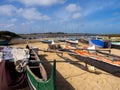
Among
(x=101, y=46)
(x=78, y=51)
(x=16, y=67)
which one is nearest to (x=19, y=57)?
(x=16, y=67)

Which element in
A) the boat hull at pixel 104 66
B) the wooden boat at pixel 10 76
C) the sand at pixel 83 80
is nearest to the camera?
the wooden boat at pixel 10 76

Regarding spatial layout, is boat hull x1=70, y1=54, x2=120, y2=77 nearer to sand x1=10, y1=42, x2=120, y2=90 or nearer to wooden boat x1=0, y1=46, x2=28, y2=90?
sand x1=10, y1=42, x2=120, y2=90

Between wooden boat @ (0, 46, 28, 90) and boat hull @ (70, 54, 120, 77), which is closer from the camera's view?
wooden boat @ (0, 46, 28, 90)

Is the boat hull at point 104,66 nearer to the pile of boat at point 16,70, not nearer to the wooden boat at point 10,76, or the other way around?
the pile of boat at point 16,70

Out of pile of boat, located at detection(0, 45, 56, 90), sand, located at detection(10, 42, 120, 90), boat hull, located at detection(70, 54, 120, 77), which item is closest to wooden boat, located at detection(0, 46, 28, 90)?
pile of boat, located at detection(0, 45, 56, 90)

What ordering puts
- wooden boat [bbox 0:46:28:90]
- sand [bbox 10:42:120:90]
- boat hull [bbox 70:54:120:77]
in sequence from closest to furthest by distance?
1. wooden boat [bbox 0:46:28:90]
2. sand [bbox 10:42:120:90]
3. boat hull [bbox 70:54:120:77]

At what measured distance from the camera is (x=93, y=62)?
9953mm

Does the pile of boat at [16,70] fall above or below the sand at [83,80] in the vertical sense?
above

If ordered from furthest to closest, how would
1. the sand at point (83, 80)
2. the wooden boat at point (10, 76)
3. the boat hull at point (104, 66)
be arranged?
the boat hull at point (104, 66)
the sand at point (83, 80)
the wooden boat at point (10, 76)

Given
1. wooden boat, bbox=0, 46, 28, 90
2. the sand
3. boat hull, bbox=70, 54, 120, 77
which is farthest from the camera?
boat hull, bbox=70, 54, 120, 77

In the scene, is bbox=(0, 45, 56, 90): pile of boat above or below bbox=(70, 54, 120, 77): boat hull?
above

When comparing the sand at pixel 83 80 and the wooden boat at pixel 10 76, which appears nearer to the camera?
the wooden boat at pixel 10 76

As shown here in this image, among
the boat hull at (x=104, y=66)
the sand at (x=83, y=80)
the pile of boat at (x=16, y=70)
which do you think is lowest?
the sand at (x=83, y=80)

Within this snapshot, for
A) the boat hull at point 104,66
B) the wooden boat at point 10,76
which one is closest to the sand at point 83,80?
the boat hull at point 104,66
